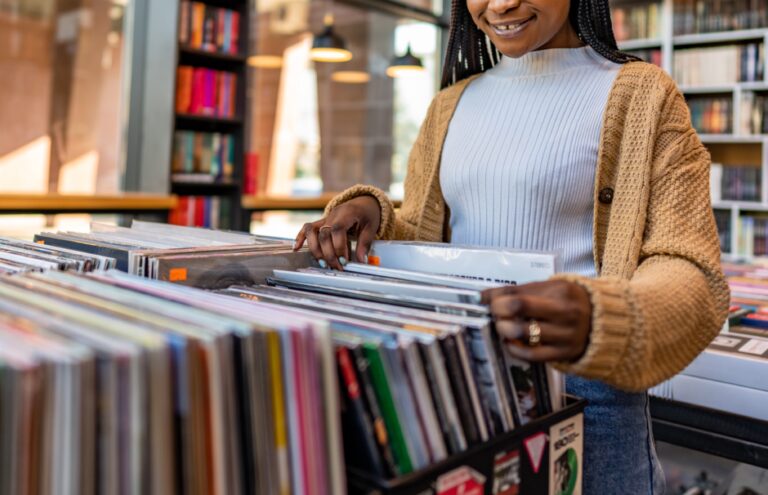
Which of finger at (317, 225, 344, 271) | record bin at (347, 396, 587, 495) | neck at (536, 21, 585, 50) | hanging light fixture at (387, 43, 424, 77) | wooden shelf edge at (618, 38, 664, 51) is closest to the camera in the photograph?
record bin at (347, 396, 587, 495)

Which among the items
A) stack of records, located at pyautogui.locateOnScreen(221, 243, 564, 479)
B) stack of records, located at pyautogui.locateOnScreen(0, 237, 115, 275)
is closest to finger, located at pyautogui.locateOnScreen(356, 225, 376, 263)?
stack of records, located at pyautogui.locateOnScreen(221, 243, 564, 479)

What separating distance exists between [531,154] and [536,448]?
50cm

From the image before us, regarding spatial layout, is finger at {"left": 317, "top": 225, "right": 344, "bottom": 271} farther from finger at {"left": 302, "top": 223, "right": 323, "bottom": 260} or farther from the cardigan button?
the cardigan button

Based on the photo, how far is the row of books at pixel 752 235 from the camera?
4.28 m

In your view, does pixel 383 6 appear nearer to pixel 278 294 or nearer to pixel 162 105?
pixel 162 105

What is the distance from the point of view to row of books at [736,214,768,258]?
4281 mm

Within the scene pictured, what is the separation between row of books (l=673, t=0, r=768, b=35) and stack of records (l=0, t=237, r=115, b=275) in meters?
4.67

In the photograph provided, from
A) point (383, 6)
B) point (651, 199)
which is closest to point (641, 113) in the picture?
point (651, 199)

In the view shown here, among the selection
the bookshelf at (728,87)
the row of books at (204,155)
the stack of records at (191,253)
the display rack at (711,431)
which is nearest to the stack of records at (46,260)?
the stack of records at (191,253)

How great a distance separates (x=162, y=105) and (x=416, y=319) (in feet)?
12.5

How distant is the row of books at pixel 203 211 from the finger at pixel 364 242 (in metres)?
3.20

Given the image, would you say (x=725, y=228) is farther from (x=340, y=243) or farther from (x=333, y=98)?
(x=340, y=243)

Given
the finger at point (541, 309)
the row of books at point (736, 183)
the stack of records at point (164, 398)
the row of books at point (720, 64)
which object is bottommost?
the stack of records at point (164, 398)

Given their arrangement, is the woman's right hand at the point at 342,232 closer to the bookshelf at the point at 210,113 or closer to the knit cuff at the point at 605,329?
the knit cuff at the point at 605,329
